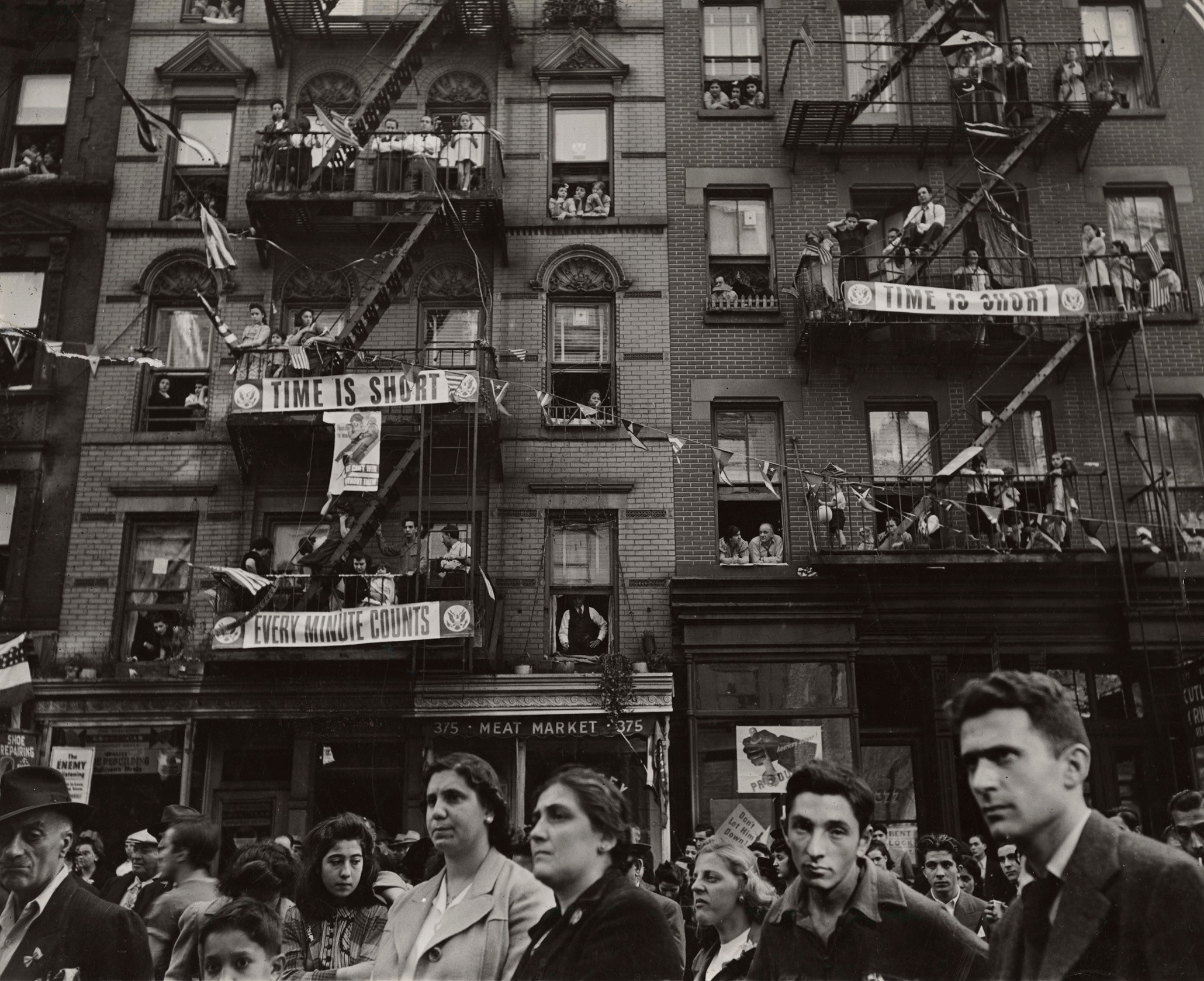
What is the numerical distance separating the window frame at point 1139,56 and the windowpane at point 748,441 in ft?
27.3

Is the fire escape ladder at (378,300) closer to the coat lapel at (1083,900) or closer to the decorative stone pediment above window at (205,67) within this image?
the decorative stone pediment above window at (205,67)

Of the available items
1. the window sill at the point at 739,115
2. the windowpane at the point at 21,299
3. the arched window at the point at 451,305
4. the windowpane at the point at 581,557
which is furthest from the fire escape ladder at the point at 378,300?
the windowpane at the point at 21,299

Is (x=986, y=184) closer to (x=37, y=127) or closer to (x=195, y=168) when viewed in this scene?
(x=195, y=168)

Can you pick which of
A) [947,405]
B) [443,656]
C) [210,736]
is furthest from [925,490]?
[210,736]

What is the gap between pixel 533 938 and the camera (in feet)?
12.3

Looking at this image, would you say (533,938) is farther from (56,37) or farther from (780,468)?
(56,37)

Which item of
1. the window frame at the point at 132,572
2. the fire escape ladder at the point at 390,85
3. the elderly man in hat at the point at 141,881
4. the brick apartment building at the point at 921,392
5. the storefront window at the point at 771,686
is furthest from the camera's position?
the fire escape ladder at the point at 390,85

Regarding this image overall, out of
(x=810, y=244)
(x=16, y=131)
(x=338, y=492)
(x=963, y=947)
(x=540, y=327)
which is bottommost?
(x=963, y=947)

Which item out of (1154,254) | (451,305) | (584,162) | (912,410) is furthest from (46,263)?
(1154,254)

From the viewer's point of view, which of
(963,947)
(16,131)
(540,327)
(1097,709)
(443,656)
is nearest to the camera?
(963,947)

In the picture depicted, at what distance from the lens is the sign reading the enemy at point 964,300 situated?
1623cm

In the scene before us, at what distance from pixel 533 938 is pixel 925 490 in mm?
14037

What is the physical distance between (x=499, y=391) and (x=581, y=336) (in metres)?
2.05

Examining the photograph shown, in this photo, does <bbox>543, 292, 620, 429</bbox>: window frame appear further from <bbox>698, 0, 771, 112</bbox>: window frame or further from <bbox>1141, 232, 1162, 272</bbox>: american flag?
<bbox>1141, 232, 1162, 272</bbox>: american flag
